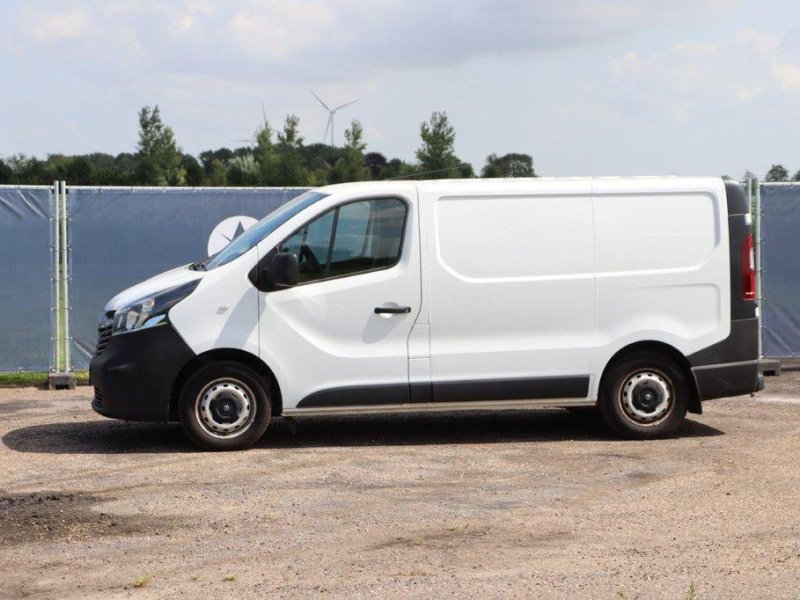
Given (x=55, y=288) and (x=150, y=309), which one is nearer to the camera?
(x=150, y=309)

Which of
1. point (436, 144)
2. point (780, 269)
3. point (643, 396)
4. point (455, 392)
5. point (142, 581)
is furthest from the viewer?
point (436, 144)

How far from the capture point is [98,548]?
6.90 m

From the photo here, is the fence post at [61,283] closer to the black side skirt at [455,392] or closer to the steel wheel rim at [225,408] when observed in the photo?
the steel wheel rim at [225,408]

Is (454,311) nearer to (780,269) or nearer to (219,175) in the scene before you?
(780,269)

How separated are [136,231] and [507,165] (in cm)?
8398

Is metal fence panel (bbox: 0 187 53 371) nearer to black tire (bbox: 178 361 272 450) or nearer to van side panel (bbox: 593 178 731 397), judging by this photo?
black tire (bbox: 178 361 272 450)

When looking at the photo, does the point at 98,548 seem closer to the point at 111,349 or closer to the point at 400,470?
the point at 400,470

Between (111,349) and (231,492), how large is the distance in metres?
2.30

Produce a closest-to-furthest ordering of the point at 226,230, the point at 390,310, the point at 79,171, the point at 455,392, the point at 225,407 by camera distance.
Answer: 1. the point at 225,407
2. the point at 390,310
3. the point at 455,392
4. the point at 226,230
5. the point at 79,171

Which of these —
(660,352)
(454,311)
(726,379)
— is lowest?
(726,379)

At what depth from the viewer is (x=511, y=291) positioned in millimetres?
10406

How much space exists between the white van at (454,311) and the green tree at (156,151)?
73077 millimetres

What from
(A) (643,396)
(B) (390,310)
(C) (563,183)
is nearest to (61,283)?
(B) (390,310)

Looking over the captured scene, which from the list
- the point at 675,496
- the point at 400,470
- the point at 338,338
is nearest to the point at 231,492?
the point at 400,470
